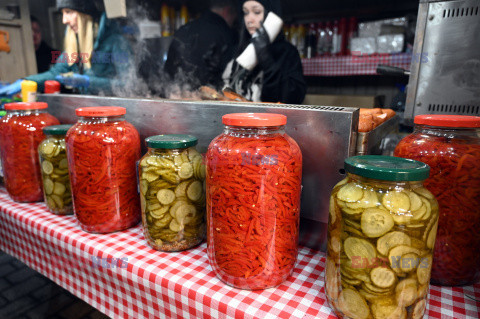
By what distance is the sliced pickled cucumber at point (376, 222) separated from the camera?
1.79 feet

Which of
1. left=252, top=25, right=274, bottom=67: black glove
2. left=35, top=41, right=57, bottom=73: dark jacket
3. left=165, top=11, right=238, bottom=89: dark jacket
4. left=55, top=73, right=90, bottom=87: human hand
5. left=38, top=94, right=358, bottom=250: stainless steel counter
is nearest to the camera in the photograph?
left=38, top=94, right=358, bottom=250: stainless steel counter

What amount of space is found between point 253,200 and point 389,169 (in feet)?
0.87

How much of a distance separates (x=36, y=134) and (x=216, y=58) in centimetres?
153

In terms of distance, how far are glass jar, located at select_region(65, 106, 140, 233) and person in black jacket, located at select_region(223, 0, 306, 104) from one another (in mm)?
1466

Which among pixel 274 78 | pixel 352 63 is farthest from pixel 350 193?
pixel 352 63

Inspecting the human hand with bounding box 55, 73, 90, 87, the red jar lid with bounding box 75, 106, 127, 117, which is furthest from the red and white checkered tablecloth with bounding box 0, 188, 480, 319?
the human hand with bounding box 55, 73, 90, 87

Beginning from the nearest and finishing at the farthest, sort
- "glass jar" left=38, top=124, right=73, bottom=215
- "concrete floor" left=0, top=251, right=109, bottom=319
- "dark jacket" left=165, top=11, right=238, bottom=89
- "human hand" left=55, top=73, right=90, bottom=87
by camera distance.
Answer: "glass jar" left=38, top=124, right=73, bottom=215, "concrete floor" left=0, top=251, right=109, bottom=319, "human hand" left=55, top=73, right=90, bottom=87, "dark jacket" left=165, top=11, right=238, bottom=89

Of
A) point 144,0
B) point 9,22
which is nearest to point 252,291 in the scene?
point 144,0

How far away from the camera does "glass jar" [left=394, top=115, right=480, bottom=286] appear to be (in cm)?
65

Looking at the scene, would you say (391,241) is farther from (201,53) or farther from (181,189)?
(201,53)

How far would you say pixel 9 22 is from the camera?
11.2 ft

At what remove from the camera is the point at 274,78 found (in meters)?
2.33

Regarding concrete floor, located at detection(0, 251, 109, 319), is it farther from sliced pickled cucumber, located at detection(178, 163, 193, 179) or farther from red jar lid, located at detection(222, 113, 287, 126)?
red jar lid, located at detection(222, 113, 287, 126)

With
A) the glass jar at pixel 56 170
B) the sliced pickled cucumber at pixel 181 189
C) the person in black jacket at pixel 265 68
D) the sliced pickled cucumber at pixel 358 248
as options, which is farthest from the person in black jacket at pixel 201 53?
the sliced pickled cucumber at pixel 358 248
